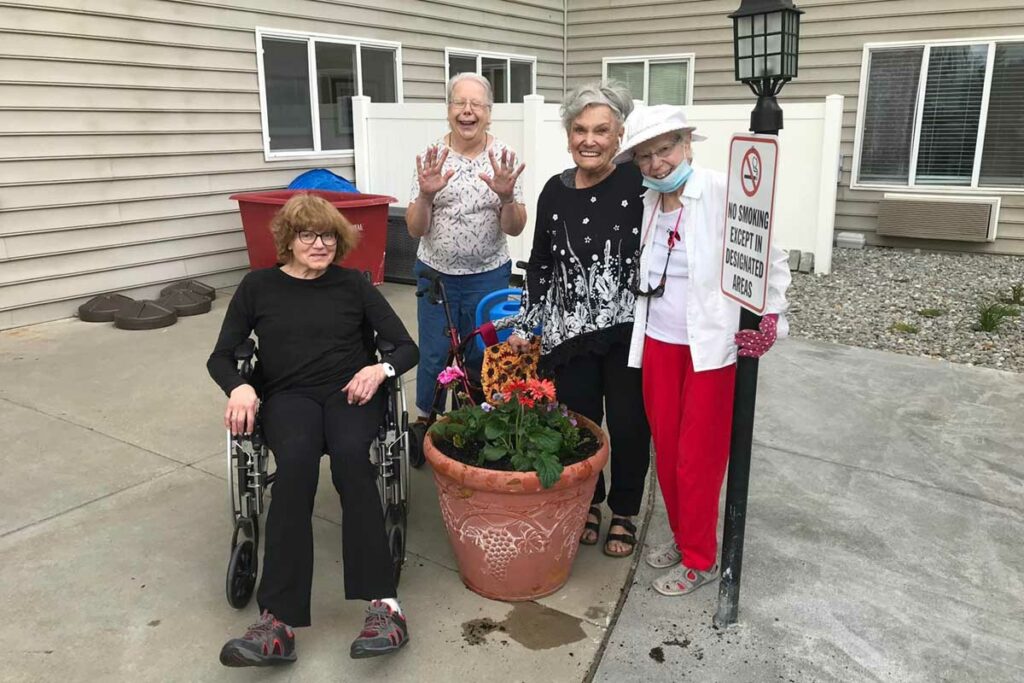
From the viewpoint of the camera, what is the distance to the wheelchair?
7.66ft

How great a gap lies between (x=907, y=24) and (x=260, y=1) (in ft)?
21.1

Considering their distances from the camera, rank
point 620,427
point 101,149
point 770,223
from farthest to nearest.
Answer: point 101,149 → point 620,427 → point 770,223

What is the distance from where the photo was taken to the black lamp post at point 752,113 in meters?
1.98

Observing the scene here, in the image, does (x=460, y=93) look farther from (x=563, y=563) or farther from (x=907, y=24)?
(x=907, y=24)

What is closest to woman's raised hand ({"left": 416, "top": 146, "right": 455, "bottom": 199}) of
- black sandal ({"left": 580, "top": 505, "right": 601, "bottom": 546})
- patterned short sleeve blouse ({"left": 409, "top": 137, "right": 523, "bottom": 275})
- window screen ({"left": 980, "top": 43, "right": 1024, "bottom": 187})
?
patterned short sleeve blouse ({"left": 409, "top": 137, "right": 523, "bottom": 275})

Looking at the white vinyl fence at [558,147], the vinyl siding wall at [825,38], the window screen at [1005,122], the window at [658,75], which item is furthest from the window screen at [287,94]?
the window screen at [1005,122]

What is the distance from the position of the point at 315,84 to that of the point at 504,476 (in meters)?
5.82

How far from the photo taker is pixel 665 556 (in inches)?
105

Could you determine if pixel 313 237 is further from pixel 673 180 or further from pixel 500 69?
pixel 500 69

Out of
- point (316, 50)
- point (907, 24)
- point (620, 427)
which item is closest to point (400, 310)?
point (316, 50)

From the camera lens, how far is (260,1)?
654cm

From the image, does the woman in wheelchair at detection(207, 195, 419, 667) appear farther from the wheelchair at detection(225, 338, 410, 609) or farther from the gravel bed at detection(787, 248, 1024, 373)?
the gravel bed at detection(787, 248, 1024, 373)

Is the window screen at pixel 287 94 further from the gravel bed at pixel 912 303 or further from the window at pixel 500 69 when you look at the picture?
Answer: the gravel bed at pixel 912 303

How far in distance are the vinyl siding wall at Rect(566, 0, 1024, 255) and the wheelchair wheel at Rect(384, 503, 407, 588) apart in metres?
7.74
